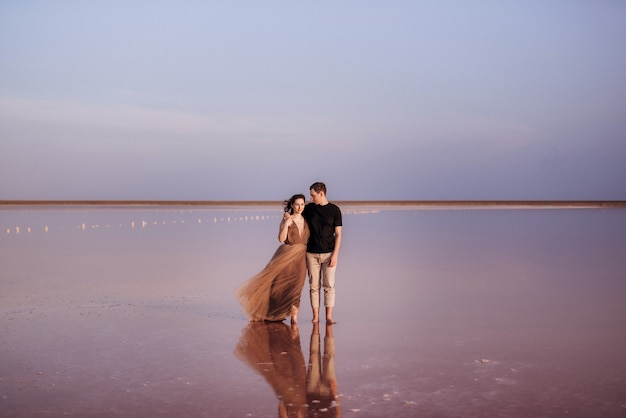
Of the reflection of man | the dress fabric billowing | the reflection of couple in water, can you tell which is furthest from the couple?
the reflection of man

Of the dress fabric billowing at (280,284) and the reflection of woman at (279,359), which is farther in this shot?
the dress fabric billowing at (280,284)

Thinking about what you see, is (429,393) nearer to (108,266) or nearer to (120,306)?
(120,306)

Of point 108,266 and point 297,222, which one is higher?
point 297,222

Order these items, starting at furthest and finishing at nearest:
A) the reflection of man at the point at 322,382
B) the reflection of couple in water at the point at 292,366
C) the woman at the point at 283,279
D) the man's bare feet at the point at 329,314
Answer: the woman at the point at 283,279, the man's bare feet at the point at 329,314, the reflection of couple in water at the point at 292,366, the reflection of man at the point at 322,382

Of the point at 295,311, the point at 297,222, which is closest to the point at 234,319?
the point at 295,311

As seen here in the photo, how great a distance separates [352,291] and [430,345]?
422 centimetres

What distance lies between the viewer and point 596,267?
1568cm

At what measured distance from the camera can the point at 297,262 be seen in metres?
9.30

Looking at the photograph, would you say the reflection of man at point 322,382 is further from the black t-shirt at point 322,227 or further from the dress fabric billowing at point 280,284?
the black t-shirt at point 322,227

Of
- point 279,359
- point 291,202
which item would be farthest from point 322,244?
point 279,359

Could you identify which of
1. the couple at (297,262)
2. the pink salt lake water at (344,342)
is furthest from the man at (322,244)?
the pink salt lake water at (344,342)

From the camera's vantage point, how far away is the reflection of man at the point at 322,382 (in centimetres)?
532

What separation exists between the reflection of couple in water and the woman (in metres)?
0.19

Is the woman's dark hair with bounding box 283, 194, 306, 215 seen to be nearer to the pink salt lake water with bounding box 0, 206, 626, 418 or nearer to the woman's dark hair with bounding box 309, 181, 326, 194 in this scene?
the woman's dark hair with bounding box 309, 181, 326, 194
